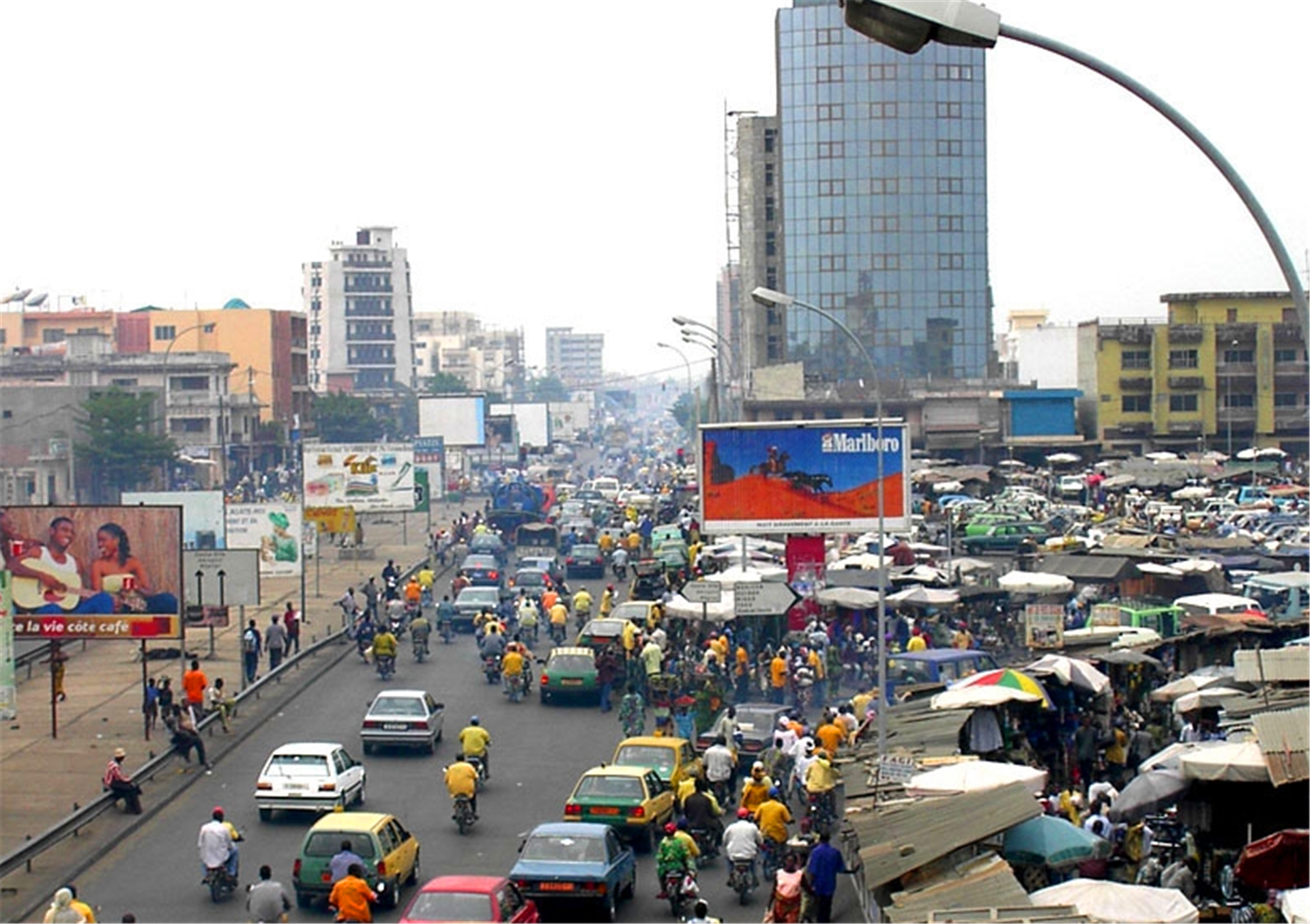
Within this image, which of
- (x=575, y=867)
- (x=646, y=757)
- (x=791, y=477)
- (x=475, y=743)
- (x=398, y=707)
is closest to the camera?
(x=575, y=867)

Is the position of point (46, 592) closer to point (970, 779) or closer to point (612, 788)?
point (612, 788)

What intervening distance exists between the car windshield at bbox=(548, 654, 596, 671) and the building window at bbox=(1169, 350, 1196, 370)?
69.4 m

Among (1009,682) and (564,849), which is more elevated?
(1009,682)

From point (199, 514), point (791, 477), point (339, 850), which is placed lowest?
point (339, 850)

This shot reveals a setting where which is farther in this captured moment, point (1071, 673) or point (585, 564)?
point (585, 564)

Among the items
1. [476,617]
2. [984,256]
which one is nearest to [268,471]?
[984,256]

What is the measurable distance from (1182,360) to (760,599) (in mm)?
66709

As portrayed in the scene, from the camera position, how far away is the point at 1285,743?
16.5 meters

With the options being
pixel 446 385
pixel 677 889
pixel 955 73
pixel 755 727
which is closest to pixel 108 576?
pixel 755 727

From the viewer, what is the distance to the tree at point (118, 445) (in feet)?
292

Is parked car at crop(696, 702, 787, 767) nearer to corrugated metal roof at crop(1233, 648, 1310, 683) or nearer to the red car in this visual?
corrugated metal roof at crop(1233, 648, 1310, 683)

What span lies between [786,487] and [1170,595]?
35.8 feet

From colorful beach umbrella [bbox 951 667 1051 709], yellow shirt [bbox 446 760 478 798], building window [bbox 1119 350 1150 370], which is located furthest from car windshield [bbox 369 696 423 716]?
building window [bbox 1119 350 1150 370]

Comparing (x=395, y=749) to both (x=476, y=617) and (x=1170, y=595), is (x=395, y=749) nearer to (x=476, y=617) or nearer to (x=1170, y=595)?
(x=476, y=617)
